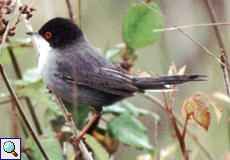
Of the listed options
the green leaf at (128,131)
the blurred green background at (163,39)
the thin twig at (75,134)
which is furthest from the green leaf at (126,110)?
the blurred green background at (163,39)

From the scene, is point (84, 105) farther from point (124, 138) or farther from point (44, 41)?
point (44, 41)

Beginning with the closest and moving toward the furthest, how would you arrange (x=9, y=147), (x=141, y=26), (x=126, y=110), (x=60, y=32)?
(x=9, y=147), (x=126, y=110), (x=141, y=26), (x=60, y=32)

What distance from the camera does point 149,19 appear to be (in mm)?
3107

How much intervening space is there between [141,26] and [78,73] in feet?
2.11

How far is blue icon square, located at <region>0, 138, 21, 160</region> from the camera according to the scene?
89.7 inches

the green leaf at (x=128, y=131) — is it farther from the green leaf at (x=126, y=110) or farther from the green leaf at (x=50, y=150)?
the green leaf at (x=50, y=150)

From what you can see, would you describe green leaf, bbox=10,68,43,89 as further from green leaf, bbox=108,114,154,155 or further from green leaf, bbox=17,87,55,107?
green leaf, bbox=108,114,154,155

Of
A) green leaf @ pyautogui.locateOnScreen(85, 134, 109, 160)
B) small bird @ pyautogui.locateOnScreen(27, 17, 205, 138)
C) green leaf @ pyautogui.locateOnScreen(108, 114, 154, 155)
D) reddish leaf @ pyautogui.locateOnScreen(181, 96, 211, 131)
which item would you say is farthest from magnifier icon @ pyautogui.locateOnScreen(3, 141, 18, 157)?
reddish leaf @ pyautogui.locateOnScreen(181, 96, 211, 131)

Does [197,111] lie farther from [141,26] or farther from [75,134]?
[141,26]

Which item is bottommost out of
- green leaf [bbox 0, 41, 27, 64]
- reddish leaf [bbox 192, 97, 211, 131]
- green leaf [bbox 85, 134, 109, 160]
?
green leaf [bbox 85, 134, 109, 160]

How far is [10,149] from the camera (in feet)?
7.65

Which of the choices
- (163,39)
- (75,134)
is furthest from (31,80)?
(163,39)

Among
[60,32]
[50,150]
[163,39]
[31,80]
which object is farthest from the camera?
[163,39]

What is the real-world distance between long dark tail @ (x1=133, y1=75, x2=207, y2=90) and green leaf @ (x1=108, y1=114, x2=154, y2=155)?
0.94 ft
